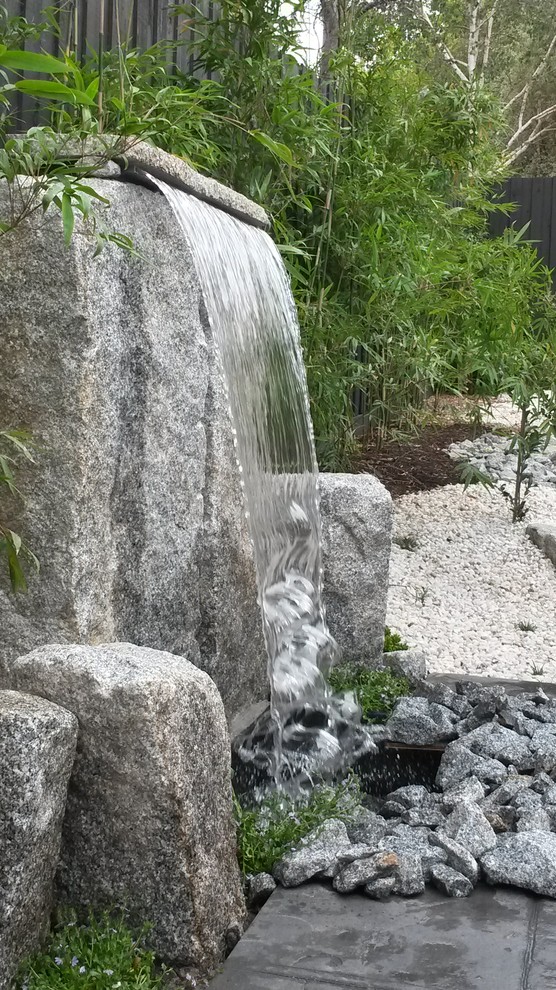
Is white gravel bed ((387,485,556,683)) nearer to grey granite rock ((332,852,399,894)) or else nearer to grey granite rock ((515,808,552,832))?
grey granite rock ((515,808,552,832))

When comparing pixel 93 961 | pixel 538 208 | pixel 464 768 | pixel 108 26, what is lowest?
pixel 464 768

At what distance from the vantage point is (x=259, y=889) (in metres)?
2.03

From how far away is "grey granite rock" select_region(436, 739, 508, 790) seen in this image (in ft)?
8.38

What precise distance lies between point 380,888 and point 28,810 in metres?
0.78

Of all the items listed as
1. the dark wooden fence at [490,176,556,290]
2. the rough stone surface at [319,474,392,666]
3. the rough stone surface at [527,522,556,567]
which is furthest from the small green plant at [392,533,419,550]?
the dark wooden fence at [490,176,556,290]

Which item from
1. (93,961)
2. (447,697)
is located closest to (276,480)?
(447,697)

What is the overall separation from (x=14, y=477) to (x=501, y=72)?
1778 cm

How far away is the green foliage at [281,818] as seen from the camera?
2.12 meters

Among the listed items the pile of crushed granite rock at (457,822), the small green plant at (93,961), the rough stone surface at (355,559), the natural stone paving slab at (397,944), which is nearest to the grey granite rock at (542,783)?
the pile of crushed granite rock at (457,822)

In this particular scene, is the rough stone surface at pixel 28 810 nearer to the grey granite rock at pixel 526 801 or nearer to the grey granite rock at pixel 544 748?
the grey granite rock at pixel 526 801

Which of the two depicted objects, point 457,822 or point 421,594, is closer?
point 457,822

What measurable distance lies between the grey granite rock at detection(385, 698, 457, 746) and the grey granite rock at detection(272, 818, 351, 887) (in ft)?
2.11

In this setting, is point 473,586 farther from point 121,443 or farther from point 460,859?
point 121,443

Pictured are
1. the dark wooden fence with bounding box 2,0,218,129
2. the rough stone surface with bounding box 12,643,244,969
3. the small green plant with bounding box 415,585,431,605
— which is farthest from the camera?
the small green plant with bounding box 415,585,431,605
